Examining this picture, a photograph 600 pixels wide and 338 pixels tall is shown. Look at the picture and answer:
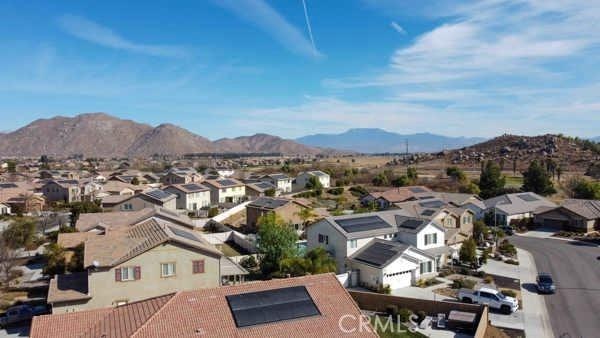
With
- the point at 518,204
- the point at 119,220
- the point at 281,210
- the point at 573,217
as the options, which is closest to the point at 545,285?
the point at 573,217

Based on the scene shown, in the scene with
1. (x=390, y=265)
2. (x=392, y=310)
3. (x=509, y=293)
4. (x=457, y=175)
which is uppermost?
(x=457, y=175)

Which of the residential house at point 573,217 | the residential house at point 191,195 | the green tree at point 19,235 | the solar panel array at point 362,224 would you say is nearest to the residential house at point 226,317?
the solar panel array at point 362,224

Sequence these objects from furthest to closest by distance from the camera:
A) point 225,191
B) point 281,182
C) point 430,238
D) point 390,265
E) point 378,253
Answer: point 281,182 < point 225,191 < point 430,238 < point 378,253 < point 390,265

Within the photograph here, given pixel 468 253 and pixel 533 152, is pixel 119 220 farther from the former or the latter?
pixel 533 152

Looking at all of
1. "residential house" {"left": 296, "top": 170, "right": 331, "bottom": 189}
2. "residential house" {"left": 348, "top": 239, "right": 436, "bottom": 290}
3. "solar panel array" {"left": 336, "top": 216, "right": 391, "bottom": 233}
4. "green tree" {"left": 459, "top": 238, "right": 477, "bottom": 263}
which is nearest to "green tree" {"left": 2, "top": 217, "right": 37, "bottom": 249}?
"solar panel array" {"left": 336, "top": 216, "right": 391, "bottom": 233}

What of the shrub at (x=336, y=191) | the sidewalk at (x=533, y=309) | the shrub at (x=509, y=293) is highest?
the shrub at (x=336, y=191)

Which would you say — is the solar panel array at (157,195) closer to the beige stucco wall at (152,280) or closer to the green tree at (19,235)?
the green tree at (19,235)
